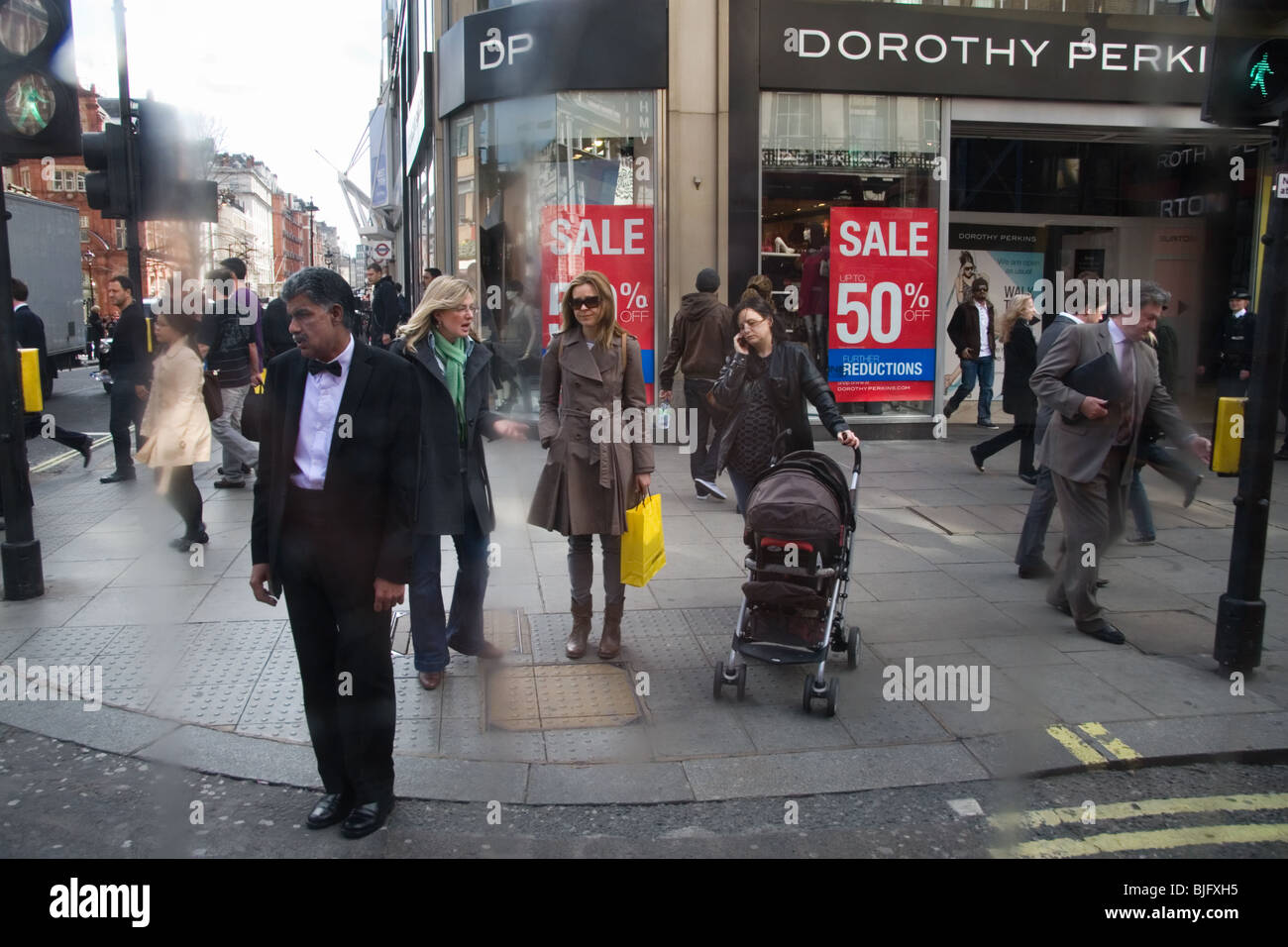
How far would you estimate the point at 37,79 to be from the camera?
598cm

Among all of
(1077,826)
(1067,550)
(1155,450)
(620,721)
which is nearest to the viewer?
(1077,826)

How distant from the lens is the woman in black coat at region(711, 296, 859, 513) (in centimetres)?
583

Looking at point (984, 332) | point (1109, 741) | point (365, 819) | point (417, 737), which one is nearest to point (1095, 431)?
point (1109, 741)

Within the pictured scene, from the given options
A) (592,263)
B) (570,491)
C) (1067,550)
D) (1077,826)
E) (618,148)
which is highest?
(618,148)

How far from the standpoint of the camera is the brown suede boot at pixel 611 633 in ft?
18.0

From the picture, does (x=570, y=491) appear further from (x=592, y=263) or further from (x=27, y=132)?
(x=592, y=263)

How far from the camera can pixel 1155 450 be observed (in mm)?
7258

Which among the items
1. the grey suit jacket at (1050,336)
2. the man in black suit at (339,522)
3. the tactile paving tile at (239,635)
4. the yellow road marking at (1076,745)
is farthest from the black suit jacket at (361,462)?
the grey suit jacket at (1050,336)

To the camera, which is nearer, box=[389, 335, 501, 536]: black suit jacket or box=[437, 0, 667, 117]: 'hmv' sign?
box=[389, 335, 501, 536]: black suit jacket

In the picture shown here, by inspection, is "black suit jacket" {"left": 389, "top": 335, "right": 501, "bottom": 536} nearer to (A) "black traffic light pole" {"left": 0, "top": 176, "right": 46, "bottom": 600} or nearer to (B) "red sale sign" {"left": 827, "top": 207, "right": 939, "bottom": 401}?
(A) "black traffic light pole" {"left": 0, "top": 176, "right": 46, "bottom": 600}

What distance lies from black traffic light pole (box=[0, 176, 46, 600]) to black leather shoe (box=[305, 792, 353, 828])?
11.9ft

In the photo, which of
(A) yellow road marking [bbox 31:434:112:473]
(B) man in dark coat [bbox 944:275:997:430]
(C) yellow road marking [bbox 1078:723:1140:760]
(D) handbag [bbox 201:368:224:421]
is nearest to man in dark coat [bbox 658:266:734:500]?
(D) handbag [bbox 201:368:224:421]
